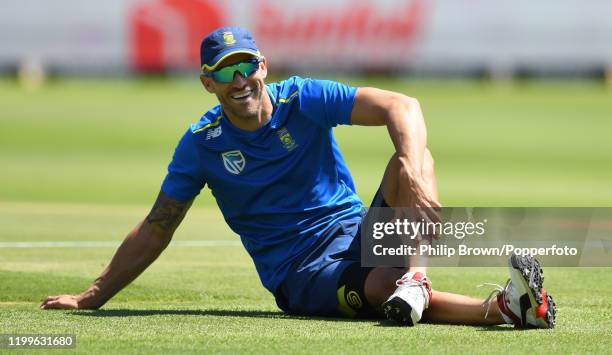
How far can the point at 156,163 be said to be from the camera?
23.9 meters

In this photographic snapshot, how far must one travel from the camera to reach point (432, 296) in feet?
23.6

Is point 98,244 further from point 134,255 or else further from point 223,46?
point 223,46

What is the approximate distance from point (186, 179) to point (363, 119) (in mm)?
1242

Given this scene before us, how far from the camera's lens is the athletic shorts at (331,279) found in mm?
7500

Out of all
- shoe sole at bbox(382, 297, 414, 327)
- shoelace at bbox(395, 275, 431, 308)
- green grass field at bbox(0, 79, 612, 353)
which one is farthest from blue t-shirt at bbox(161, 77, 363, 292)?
shoe sole at bbox(382, 297, 414, 327)

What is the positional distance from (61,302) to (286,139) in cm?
181

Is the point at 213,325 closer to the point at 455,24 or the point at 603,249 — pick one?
the point at 603,249

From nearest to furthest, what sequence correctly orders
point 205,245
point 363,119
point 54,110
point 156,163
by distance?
1. point 363,119
2. point 205,245
3. point 156,163
4. point 54,110

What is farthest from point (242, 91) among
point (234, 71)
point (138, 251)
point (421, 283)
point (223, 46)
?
point (421, 283)

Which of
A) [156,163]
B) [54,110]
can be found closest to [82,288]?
[156,163]

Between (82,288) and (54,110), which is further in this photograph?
(54,110)

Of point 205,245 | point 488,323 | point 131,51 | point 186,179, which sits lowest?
point 131,51

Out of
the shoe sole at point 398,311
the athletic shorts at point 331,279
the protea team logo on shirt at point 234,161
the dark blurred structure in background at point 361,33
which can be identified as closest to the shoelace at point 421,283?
the shoe sole at point 398,311

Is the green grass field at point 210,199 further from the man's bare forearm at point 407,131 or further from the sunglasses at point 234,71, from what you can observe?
the sunglasses at point 234,71
